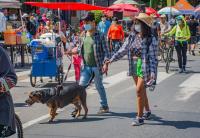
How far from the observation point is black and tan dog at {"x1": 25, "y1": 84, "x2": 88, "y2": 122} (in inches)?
340

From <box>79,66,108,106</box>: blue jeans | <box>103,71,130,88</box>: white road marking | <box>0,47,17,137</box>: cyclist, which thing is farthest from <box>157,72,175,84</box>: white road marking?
<box>0,47,17,137</box>: cyclist

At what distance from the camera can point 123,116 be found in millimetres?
9344

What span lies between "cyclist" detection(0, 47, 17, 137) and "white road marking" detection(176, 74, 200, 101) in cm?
694

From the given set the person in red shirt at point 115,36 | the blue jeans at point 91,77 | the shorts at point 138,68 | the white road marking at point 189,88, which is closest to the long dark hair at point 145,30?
the shorts at point 138,68

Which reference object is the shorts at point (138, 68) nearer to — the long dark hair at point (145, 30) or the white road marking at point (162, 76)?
the long dark hair at point (145, 30)

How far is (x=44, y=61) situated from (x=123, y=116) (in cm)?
444

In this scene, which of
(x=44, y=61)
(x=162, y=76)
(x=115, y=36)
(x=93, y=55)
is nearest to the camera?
(x=93, y=55)

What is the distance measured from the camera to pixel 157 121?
29.2 feet

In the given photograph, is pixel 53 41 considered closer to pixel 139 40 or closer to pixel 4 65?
pixel 139 40

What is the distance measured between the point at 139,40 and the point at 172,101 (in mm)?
2925

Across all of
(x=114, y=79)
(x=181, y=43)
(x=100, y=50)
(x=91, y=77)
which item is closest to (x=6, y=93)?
(x=100, y=50)

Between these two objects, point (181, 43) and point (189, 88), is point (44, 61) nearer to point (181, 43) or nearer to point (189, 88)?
point (189, 88)

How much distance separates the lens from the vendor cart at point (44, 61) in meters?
13.2

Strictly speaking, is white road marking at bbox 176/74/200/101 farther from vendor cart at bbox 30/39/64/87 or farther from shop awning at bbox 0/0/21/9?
shop awning at bbox 0/0/21/9
